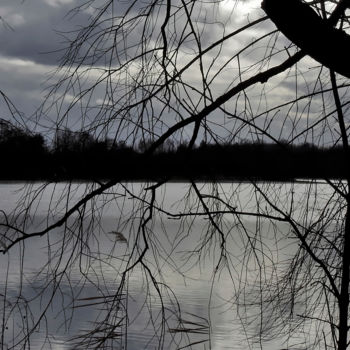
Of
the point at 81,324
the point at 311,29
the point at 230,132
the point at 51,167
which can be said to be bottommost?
the point at 81,324

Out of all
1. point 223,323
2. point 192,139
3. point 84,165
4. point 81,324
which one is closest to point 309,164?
point 192,139

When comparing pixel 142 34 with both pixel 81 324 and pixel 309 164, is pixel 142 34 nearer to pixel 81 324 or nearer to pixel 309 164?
pixel 309 164

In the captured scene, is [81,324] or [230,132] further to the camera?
[81,324]

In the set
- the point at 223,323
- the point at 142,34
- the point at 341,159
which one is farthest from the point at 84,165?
the point at 223,323

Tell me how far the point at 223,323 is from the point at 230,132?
27.1 ft

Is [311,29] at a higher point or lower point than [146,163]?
higher

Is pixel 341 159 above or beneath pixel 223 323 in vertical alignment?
above

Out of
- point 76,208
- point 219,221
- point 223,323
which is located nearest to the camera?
point 76,208

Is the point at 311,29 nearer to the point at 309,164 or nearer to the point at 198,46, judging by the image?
the point at 198,46

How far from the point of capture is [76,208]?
6.07 feet

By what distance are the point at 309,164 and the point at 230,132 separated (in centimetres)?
33

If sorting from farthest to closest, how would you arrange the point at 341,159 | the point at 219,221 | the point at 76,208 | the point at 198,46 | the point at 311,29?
the point at 341,159
the point at 219,221
the point at 198,46
the point at 76,208
the point at 311,29

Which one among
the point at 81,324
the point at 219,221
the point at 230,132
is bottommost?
the point at 81,324

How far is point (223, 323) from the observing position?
998cm
